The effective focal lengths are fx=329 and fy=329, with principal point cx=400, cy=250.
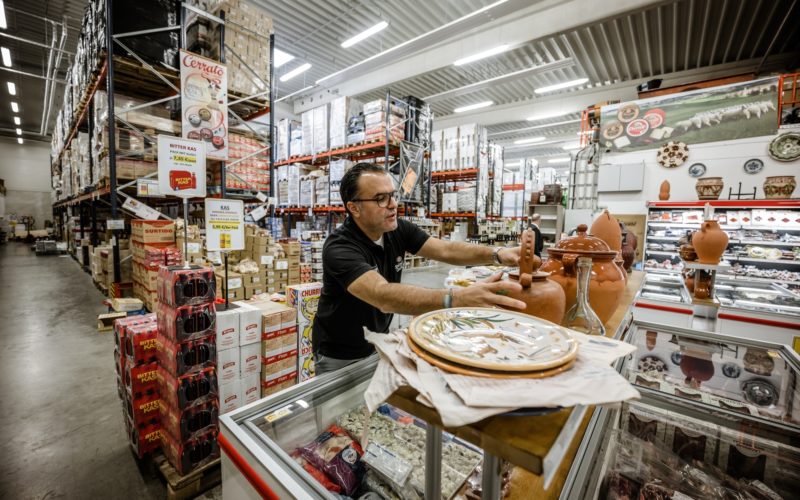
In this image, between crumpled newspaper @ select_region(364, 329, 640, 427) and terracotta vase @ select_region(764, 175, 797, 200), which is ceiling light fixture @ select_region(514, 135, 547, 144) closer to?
terracotta vase @ select_region(764, 175, 797, 200)

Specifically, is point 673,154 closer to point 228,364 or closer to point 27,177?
point 228,364

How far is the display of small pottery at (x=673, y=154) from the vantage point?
5883 millimetres

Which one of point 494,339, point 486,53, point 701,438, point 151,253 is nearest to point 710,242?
point 701,438

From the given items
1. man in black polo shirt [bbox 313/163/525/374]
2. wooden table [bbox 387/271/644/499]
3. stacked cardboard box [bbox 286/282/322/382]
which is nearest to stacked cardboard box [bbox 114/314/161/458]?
stacked cardboard box [bbox 286/282/322/382]

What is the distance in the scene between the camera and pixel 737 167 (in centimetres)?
552

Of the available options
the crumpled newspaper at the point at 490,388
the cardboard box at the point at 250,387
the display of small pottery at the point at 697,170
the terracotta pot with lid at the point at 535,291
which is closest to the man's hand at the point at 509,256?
the terracotta pot with lid at the point at 535,291

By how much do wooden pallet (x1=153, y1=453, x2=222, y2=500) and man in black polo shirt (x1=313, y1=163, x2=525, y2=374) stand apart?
1.00 metres

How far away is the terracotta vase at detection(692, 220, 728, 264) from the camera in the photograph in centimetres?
Result: 229

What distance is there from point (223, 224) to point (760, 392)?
3.33 m

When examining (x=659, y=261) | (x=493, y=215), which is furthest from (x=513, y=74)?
(x=659, y=261)

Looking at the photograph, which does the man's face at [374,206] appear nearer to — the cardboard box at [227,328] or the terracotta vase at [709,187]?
the cardboard box at [227,328]

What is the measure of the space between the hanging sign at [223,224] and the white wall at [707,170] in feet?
16.1

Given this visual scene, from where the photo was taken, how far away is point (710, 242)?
2312mm

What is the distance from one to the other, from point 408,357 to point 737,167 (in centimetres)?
767
